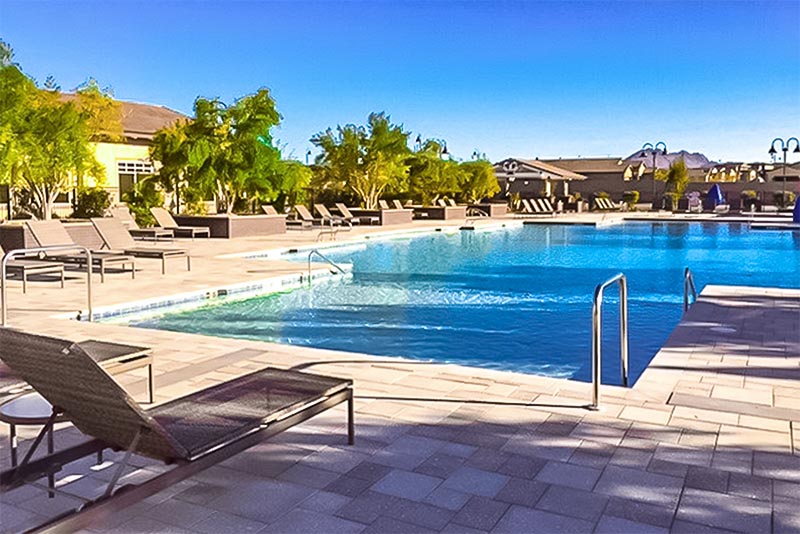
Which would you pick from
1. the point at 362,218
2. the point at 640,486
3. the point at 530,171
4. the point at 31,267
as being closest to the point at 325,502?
the point at 640,486

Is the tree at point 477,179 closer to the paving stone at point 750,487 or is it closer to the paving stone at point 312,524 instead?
the paving stone at point 750,487

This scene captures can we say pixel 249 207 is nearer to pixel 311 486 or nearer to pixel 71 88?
pixel 71 88

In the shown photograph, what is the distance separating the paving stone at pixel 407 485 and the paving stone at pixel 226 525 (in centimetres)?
61

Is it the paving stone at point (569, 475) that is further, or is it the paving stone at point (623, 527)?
the paving stone at point (569, 475)

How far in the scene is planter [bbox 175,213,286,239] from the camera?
67.5ft

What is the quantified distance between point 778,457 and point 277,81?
2196 cm

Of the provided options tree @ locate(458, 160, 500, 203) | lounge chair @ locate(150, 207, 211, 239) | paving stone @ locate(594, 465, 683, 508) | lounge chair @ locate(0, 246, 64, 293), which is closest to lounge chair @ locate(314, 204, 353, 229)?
lounge chair @ locate(150, 207, 211, 239)

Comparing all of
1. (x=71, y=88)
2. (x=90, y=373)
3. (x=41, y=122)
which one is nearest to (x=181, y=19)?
(x=41, y=122)

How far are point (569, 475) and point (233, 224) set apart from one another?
17957 mm

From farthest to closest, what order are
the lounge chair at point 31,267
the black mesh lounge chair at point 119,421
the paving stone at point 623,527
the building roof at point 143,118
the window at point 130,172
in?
the building roof at point 143,118 < the window at point 130,172 < the lounge chair at point 31,267 < the paving stone at point 623,527 < the black mesh lounge chair at point 119,421

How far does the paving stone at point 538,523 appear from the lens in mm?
3039

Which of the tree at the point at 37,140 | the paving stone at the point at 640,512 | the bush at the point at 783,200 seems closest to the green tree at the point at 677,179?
the bush at the point at 783,200

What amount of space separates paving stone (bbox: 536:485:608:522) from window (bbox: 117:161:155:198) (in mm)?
27130

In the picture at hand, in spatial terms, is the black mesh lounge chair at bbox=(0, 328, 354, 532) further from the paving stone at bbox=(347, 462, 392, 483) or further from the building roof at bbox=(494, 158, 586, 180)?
the building roof at bbox=(494, 158, 586, 180)
